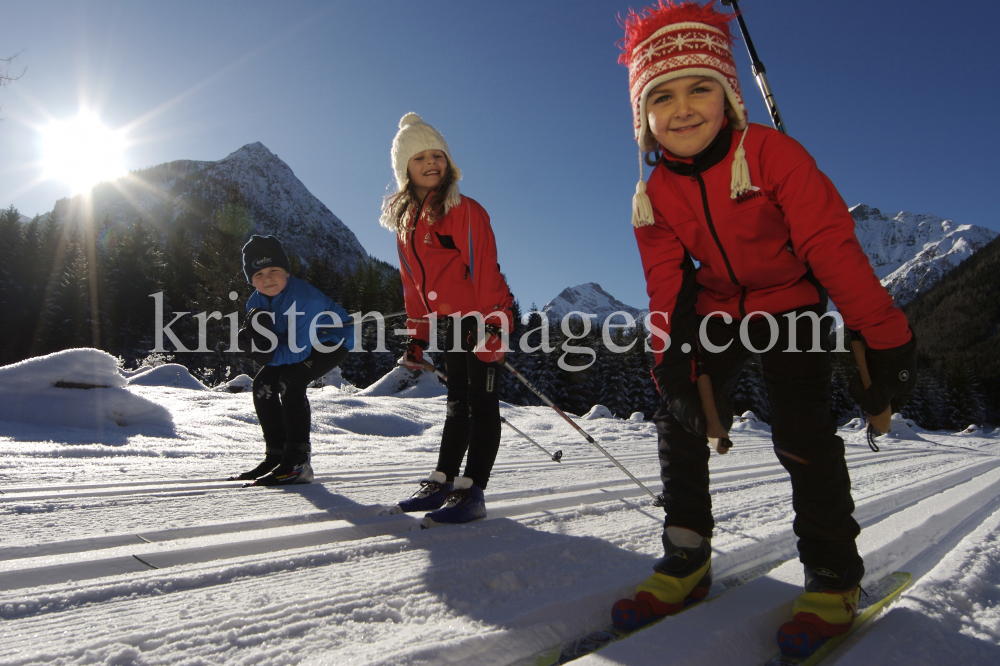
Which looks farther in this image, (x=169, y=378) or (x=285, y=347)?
(x=169, y=378)

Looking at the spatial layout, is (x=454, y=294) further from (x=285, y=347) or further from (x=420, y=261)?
(x=285, y=347)

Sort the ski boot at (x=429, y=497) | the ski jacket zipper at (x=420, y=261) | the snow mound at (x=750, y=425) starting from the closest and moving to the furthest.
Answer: the ski boot at (x=429, y=497) → the ski jacket zipper at (x=420, y=261) → the snow mound at (x=750, y=425)

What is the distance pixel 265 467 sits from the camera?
292 cm

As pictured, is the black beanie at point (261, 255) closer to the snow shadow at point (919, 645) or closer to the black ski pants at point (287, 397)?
the black ski pants at point (287, 397)

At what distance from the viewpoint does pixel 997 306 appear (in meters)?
73.7

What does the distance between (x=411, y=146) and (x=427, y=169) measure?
17 cm

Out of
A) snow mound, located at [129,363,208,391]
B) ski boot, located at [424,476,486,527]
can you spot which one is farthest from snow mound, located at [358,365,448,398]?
ski boot, located at [424,476,486,527]

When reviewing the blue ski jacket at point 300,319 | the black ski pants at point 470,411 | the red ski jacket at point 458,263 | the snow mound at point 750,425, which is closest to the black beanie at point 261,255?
the blue ski jacket at point 300,319

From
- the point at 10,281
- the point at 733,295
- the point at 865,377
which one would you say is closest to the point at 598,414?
the point at 733,295

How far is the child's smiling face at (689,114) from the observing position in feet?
4.61

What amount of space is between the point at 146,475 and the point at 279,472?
74cm

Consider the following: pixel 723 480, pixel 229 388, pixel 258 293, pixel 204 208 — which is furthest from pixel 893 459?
pixel 204 208

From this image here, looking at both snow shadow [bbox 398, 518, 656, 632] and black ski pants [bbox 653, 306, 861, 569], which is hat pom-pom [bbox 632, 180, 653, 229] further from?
snow shadow [bbox 398, 518, 656, 632]

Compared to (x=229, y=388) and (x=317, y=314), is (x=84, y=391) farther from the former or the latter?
(x=229, y=388)
